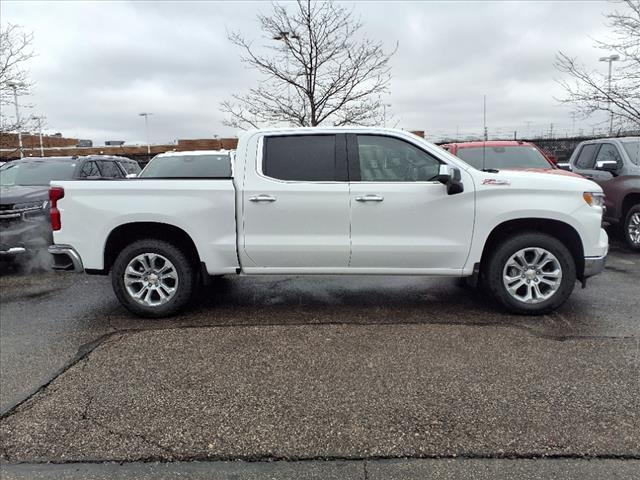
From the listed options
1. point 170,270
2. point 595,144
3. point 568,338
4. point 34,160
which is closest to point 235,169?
point 170,270

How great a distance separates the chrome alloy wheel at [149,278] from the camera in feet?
16.9

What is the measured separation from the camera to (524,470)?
2639mm

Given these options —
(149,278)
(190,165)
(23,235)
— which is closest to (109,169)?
(190,165)

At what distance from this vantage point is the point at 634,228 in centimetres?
864

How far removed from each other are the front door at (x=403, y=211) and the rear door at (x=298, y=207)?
0.47 feet

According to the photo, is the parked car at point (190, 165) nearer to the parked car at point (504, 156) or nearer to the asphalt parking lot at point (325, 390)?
the asphalt parking lot at point (325, 390)

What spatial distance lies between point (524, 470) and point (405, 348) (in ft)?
5.60

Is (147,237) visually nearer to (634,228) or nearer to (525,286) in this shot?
(525,286)

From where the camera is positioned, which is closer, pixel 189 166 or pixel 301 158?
pixel 301 158

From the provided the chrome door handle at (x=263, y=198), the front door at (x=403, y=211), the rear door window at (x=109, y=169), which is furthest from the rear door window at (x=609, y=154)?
the rear door window at (x=109, y=169)

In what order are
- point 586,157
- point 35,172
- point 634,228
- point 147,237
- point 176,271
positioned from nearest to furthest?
point 176,271, point 147,237, point 634,228, point 35,172, point 586,157

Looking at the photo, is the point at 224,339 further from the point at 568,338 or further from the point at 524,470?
the point at 568,338

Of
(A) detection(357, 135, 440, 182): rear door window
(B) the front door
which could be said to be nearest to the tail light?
(B) the front door

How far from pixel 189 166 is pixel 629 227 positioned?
7.62m
